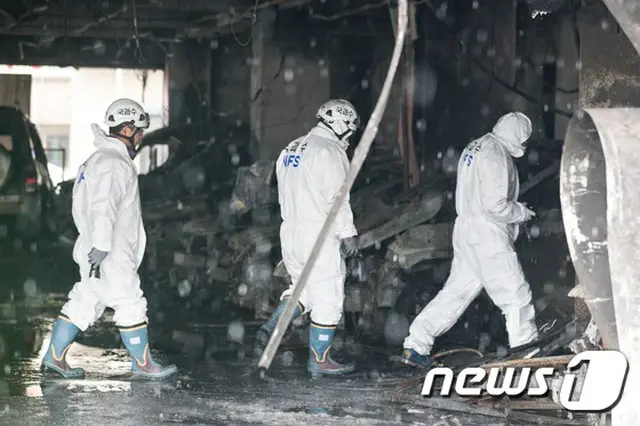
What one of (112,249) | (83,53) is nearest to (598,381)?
(112,249)

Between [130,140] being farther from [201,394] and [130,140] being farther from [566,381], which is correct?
[566,381]

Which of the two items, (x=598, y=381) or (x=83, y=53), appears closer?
(x=598, y=381)

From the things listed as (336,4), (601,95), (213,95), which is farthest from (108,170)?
(213,95)

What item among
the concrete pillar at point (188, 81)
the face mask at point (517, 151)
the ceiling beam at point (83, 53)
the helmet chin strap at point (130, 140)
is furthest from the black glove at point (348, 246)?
the concrete pillar at point (188, 81)

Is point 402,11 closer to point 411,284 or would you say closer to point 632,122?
point 632,122

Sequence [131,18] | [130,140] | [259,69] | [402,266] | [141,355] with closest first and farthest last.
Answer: [141,355] → [130,140] → [402,266] → [259,69] → [131,18]

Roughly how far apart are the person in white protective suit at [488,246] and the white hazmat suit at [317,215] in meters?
0.85

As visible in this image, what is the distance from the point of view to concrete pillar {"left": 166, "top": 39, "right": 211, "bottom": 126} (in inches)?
1005

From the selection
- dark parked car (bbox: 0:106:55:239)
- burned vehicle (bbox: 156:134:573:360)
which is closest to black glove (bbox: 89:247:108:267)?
Answer: burned vehicle (bbox: 156:134:573:360)

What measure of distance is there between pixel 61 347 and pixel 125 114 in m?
1.82

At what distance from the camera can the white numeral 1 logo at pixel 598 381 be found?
5336mm

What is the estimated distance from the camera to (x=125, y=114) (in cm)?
900

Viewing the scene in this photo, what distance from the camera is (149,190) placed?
20219 mm

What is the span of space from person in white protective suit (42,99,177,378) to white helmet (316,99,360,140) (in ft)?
4.74
